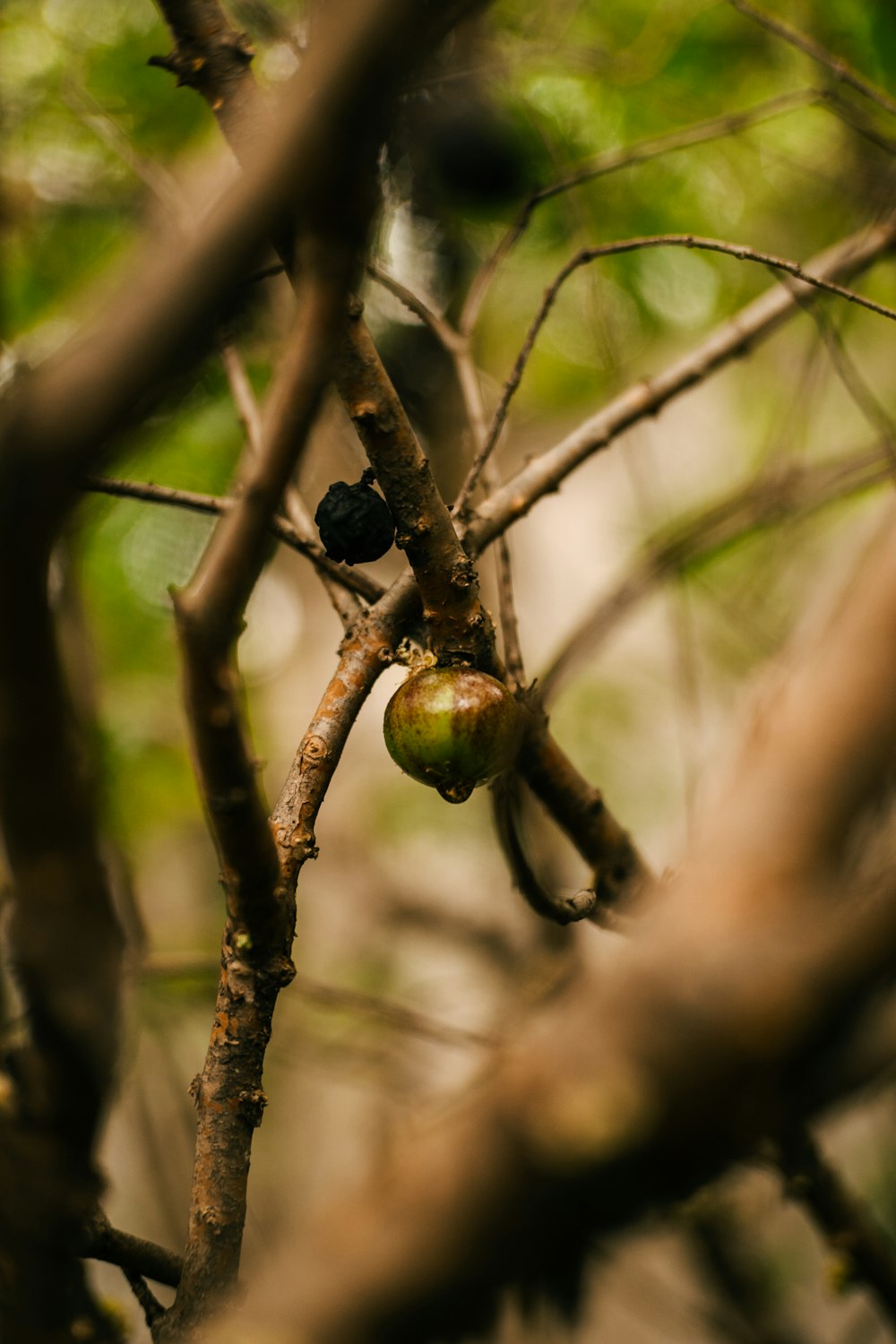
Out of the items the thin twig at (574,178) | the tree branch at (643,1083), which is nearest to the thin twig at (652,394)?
the thin twig at (574,178)

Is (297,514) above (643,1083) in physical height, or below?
above

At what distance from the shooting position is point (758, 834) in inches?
12.7

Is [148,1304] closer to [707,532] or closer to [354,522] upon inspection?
[354,522]

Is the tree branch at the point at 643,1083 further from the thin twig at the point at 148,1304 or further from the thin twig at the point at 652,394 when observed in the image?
the thin twig at the point at 652,394

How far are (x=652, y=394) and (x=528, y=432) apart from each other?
1.81m

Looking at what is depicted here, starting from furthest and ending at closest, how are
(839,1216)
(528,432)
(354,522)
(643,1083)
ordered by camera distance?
(528,432) → (839,1216) → (354,522) → (643,1083)

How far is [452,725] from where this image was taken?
26.1 inches

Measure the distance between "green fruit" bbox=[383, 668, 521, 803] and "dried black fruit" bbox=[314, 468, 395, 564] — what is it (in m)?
0.10

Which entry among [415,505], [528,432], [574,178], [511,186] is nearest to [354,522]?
[415,505]

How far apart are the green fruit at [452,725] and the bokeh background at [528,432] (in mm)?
154

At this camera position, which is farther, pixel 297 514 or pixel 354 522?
pixel 297 514

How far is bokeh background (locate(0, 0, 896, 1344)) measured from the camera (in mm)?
1274

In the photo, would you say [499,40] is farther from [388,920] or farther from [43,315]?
[388,920]

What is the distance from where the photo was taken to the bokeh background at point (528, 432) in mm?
1274
